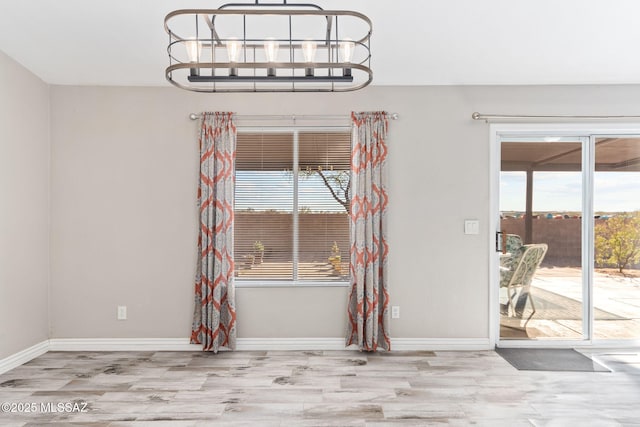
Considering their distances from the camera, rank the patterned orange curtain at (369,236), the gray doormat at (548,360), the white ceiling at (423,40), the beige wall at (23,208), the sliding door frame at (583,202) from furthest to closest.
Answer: the sliding door frame at (583,202) → the patterned orange curtain at (369,236) → the gray doormat at (548,360) → the beige wall at (23,208) → the white ceiling at (423,40)

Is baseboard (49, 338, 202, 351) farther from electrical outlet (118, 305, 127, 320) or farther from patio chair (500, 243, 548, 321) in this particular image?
patio chair (500, 243, 548, 321)

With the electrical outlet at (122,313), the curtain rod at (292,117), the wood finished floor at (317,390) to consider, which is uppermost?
the curtain rod at (292,117)

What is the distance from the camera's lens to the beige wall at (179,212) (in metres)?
4.02

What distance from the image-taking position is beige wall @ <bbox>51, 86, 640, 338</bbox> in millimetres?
4016

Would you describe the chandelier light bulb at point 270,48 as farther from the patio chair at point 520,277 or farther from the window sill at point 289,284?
the patio chair at point 520,277

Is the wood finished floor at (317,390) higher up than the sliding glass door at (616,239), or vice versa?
the sliding glass door at (616,239)

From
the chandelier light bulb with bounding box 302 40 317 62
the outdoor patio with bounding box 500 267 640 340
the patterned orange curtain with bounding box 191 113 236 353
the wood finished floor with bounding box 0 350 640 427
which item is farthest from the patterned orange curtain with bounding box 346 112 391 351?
the chandelier light bulb with bounding box 302 40 317 62

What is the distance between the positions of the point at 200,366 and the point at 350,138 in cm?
240

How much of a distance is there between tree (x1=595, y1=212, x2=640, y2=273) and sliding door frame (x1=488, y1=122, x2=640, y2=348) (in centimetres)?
11

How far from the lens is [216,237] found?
12.9 ft

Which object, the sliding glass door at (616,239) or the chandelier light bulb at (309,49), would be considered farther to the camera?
the sliding glass door at (616,239)

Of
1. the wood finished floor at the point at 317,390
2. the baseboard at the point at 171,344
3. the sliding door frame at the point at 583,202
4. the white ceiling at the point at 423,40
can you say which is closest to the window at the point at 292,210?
the baseboard at the point at 171,344

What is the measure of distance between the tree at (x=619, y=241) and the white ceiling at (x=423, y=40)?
129 centimetres

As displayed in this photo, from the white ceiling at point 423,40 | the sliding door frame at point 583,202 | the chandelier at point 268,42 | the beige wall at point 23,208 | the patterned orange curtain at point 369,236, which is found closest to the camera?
the chandelier at point 268,42
